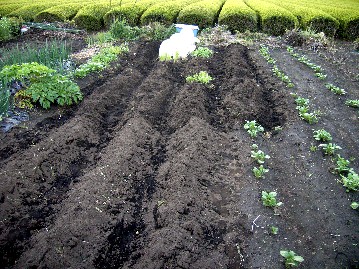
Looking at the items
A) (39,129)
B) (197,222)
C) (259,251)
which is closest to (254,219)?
(259,251)

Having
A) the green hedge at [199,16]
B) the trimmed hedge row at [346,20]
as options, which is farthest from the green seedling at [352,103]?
the green hedge at [199,16]

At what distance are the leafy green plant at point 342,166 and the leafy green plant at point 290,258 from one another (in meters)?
1.84

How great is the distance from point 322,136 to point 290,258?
8.73 feet

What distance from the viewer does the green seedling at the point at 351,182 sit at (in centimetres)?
407

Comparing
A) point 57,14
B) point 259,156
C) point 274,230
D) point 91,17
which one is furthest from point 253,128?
point 57,14

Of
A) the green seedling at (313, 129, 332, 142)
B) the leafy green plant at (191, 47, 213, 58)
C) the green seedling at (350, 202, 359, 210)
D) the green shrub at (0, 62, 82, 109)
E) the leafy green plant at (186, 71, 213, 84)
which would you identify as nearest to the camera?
the green seedling at (350, 202, 359, 210)

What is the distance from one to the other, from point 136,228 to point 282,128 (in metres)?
3.30

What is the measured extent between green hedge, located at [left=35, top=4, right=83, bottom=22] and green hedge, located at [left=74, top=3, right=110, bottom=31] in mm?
498

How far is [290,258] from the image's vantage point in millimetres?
3104

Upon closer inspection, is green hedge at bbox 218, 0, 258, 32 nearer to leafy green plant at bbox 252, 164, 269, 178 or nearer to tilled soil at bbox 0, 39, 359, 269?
tilled soil at bbox 0, 39, 359, 269

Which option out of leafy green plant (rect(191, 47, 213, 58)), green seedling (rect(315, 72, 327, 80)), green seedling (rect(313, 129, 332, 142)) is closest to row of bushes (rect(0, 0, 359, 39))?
leafy green plant (rect(191, 47, 213, 58))

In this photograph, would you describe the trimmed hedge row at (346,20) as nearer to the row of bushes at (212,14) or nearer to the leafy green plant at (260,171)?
the row of bushes at (212,14)

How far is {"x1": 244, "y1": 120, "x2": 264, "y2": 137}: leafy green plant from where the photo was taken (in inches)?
206

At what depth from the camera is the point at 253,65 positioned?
8359 millimetres
